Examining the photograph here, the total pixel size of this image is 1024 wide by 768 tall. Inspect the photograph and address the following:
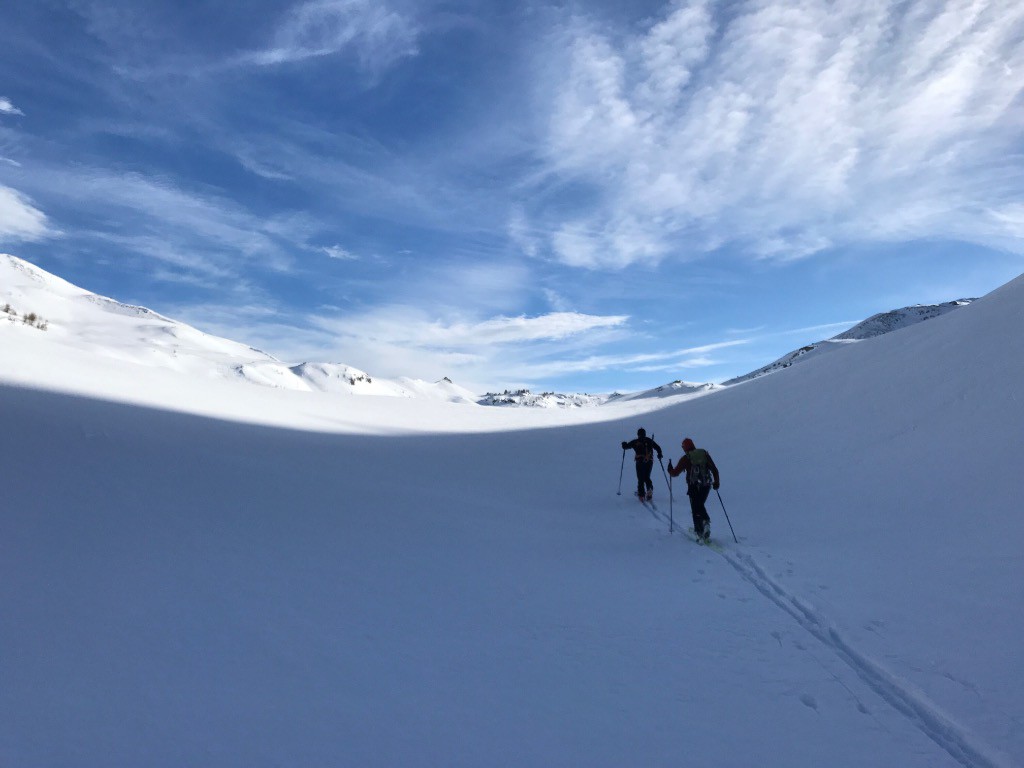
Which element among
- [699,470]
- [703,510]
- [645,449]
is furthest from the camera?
[645,449]

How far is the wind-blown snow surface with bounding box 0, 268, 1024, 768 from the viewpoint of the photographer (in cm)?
335

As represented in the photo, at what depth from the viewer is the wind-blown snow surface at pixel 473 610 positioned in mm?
3346

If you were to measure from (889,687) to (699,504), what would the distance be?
205 inches

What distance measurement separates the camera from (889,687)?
4375mm

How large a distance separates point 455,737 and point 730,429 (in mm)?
18736

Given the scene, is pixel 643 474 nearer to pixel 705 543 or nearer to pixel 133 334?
pixel 705 543

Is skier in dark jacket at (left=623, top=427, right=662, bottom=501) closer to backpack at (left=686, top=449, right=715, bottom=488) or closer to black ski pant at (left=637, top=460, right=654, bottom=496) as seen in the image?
black ski pant at (left=637, top=460, right=654, bottom=496)

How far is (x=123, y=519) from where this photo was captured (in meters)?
5.61

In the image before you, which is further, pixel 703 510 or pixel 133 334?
pixel 133 334

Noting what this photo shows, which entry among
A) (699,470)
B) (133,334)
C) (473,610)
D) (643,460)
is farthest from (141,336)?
(473,610)

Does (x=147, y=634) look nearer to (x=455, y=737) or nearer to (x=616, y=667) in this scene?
(x=455, y=737)

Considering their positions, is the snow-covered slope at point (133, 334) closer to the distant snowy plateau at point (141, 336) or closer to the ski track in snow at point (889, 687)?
the distant snowy plateau at point (141, 336)

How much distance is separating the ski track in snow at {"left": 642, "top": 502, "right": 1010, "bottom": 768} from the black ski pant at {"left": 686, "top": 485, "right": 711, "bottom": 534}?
227cm

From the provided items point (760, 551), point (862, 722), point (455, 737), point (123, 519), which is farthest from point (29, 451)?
point (760, 551)
